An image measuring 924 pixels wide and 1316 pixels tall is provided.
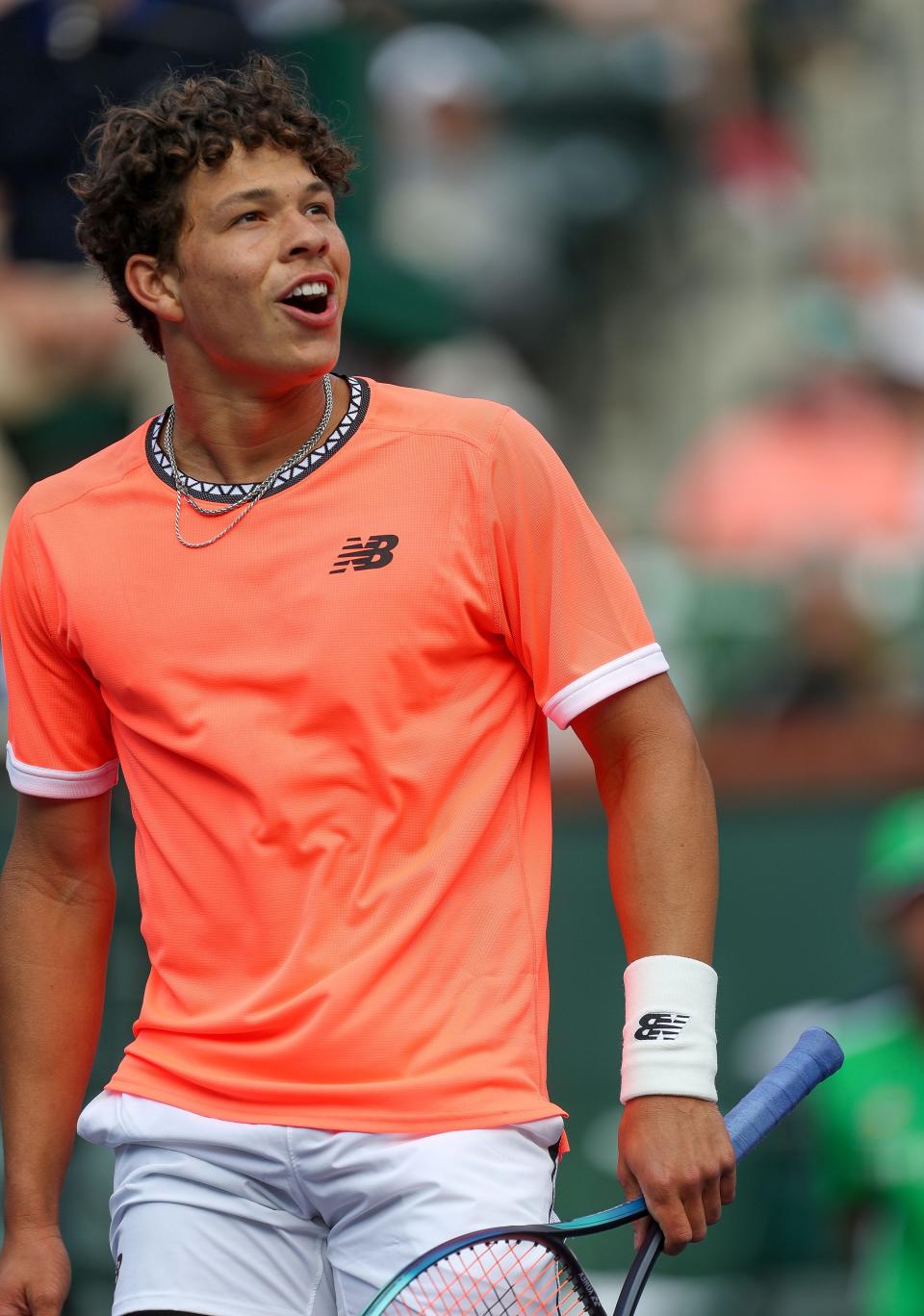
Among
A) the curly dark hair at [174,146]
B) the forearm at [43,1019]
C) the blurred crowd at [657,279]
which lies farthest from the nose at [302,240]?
the blurred crowd at [657,279]

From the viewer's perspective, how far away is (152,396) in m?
6.73

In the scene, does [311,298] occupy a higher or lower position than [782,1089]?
higher

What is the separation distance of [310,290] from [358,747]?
0.66m

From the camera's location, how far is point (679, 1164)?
Result: 2.54m

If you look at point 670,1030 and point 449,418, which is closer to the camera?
point 670,1030

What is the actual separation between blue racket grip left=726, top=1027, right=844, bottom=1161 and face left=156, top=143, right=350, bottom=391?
115 cm

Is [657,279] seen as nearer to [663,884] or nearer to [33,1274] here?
[663,884]

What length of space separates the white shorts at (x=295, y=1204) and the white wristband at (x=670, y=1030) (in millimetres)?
164

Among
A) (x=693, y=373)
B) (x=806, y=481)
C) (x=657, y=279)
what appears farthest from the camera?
(x=657, y=279)

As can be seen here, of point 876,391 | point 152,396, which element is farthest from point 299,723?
point 876,391

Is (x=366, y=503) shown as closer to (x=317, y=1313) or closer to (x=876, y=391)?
(x=317, y=1313)

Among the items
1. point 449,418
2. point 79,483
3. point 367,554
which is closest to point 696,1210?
point 367,554

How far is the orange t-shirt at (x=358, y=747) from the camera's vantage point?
2658 mm

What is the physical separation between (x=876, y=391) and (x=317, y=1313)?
7.65m
